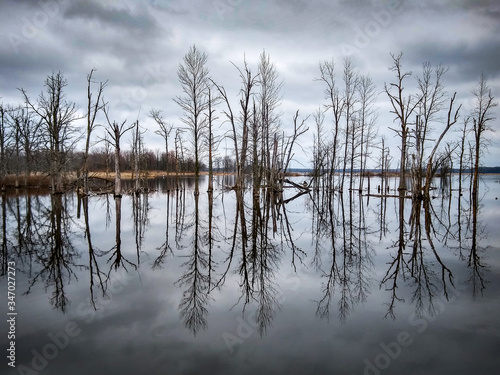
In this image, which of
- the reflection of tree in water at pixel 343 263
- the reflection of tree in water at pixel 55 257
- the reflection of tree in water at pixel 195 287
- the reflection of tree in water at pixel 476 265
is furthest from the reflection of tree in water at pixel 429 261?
the reflection of tree in water at pixel 55 257

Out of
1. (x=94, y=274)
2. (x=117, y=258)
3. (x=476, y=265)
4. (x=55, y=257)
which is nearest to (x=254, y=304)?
(x=94, y=274)

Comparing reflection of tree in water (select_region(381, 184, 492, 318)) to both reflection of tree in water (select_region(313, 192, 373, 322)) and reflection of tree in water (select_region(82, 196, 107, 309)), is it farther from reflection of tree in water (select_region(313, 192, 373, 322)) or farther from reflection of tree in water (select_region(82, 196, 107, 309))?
reflection of tree in water (select_region(82, 196, 107, 309))

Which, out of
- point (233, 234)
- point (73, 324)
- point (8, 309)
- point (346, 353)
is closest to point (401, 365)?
point (346, 353)

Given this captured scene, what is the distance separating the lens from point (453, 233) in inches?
428

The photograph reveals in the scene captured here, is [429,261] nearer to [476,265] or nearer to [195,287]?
[476,265]

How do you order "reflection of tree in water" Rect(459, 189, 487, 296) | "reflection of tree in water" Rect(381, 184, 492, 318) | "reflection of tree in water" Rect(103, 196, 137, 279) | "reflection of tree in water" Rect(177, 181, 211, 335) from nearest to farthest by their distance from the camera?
1. "reflection of tree in water" Rect(177, 181, 211, 335)
2. "reflection of tree in water" Rect(381, 184, 492, 318)
3. "reflection of tree in water" Rect(459, 189, 487, 296)
4. "reflection of tree in water" Rect(103, 196, 137, 279)

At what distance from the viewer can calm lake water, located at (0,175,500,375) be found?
132 inches

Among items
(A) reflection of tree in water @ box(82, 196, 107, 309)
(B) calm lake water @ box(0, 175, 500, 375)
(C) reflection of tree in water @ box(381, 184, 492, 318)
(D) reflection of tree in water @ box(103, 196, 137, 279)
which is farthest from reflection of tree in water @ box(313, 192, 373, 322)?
(D) reflection of tree in water @ box(103, 196, 137, 279)

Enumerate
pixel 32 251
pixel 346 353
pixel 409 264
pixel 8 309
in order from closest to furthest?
pixel 346 353 → pixel 8 309 → pixel 409 264 → pixel 32 251

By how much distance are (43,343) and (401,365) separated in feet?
14.2

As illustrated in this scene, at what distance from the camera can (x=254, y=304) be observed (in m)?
4.84

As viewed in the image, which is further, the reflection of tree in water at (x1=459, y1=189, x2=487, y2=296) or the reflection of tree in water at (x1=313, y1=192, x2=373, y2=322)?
the reflection of tree in water at (x1=459, y1=189, x2=487, y2=296)

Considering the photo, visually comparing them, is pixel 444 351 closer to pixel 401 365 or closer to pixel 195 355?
pixel 401 365

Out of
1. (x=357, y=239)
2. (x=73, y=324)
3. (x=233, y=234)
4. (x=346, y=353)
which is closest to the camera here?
(x=346, y=353)
